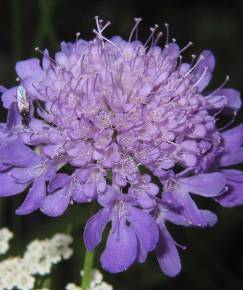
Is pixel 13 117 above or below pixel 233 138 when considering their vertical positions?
above

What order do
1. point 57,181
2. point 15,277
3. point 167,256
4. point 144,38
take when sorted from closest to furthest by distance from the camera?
point 57,181, point 167,256, point 15,277, point 144,38

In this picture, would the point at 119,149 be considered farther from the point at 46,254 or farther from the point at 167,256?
the point at 46,254

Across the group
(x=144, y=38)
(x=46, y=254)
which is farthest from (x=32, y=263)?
(x=144, y=38)

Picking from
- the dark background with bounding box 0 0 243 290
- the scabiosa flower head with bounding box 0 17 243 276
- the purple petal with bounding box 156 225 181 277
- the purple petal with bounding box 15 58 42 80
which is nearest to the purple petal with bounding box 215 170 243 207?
the scabiosa flower head with bounding box 0 17 243 276

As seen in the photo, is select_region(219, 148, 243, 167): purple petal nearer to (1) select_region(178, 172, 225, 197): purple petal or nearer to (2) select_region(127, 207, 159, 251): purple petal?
(1) select_region(178, 172, 225, 197): purple petal

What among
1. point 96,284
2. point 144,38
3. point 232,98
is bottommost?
point 96,284

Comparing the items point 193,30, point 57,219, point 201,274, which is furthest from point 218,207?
point 193,30
